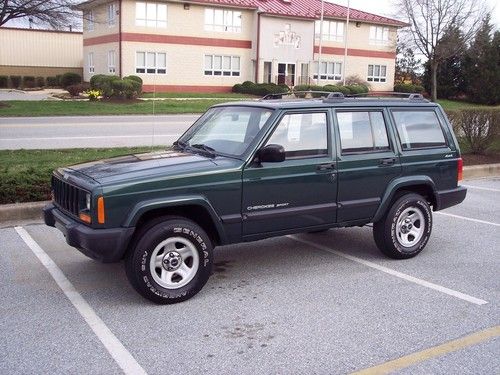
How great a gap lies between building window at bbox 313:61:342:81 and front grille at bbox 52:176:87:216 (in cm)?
4336

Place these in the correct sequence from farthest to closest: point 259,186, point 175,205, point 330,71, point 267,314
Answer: point 330,71 < point 259,186 < point 175,205 < point 267,314

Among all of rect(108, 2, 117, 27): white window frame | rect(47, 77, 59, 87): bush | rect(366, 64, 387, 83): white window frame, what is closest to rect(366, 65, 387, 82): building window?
rect(366, 64, 387, 83): white window frame

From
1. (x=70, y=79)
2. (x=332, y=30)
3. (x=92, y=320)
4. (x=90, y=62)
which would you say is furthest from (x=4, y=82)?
(x=92, y=320)

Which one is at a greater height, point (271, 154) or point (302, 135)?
point (302, 135)

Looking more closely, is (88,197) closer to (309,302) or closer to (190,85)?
(309,302)

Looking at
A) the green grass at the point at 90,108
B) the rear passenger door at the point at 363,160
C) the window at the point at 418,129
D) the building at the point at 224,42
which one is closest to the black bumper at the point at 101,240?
the rear passenger door at the point at 363,160

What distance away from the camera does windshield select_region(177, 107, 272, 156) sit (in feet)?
18.9

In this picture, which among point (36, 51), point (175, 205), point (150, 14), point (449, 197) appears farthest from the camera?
point (36, 51)

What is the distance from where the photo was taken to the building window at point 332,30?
47781mm

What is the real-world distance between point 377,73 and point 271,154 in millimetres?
48888

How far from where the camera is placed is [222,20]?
142 feet

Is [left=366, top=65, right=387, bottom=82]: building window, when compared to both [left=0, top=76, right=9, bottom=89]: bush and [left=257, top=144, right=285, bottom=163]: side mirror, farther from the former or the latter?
[left=257, top=144, right=285, bottom=163]: side mirror

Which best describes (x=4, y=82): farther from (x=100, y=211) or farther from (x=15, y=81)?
(x=100, y=211)

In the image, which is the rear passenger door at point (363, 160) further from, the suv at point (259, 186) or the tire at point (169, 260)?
the tire at point (169, 260)
